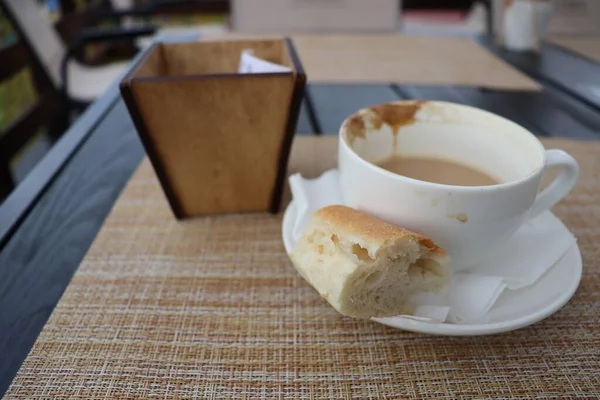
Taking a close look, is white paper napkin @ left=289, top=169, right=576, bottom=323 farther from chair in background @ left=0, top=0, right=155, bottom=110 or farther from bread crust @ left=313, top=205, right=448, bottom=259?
chair in background @ left=0, top=0, right=155, bottom=110

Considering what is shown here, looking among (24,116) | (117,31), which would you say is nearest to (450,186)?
(24,116)

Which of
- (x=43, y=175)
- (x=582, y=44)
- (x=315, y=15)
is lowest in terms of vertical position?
(x=582, y=44)

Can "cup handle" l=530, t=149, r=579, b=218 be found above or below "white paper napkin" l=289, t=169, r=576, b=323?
above

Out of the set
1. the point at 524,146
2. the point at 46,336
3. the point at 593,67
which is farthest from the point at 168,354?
the point at 593,67

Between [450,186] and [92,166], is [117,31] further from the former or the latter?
[450,186]

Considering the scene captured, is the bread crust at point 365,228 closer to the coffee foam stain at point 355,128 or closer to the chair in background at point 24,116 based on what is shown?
the coffee foam stain at point 355,128

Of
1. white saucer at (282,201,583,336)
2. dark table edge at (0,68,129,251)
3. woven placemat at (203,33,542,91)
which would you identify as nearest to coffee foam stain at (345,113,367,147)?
white saucer at (282,201,583,336)
